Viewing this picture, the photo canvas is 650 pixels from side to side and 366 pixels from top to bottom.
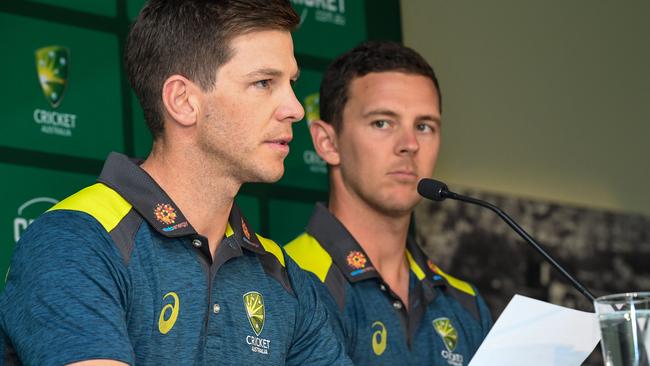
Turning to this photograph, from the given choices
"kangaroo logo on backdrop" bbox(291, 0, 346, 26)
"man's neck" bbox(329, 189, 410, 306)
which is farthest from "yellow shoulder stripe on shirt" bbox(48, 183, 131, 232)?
"kangaroo logo on backdrop" bbox(291, 0, 346, 26)

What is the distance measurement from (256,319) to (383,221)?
2.70ft

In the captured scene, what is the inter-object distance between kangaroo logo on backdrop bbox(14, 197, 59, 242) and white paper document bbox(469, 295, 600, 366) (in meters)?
1.12

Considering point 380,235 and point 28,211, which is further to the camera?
point 380,235

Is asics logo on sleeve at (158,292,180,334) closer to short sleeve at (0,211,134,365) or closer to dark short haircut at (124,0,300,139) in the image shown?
short sleeve at (0,211,134,365)

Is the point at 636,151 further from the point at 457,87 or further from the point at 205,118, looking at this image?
the point at 205,118

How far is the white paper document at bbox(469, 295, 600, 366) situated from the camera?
83.8 inches

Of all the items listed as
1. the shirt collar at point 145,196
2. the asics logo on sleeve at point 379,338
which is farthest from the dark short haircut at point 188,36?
the asics logo on sleeve at point 379,338

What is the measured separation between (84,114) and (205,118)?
81 cm

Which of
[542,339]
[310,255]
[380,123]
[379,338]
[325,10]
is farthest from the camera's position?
[325,10]

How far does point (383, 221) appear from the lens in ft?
9.43

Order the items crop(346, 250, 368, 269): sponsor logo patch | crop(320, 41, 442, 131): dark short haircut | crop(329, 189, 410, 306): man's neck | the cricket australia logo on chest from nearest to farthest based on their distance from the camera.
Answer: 1. the cricket australia logo on chest
2. crop(346, 250, 368, 269): sponsor logo patch
3. crop(329, 189, 410, 306): man's neck
4. crop(320, 41, 442, 131): dark short haircut

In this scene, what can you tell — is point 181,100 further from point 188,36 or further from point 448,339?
point 448,339

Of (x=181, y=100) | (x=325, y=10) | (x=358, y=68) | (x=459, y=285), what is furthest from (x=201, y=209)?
(x=325, y=10)

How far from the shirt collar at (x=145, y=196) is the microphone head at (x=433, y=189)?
19.7 inches
